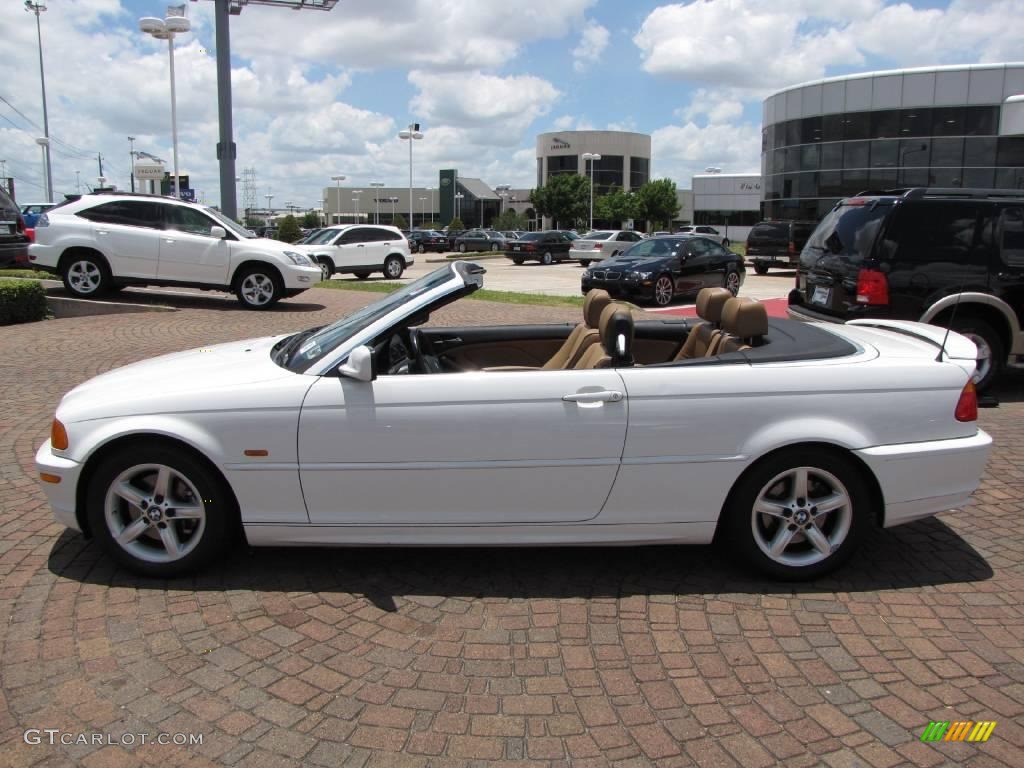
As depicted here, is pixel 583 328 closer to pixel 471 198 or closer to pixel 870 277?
pixel 870 277

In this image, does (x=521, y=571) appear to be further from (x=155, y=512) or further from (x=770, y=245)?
(x=770, y=245)

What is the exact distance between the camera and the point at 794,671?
3.22 meters

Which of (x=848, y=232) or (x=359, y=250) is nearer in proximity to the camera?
(x=848, y=232)

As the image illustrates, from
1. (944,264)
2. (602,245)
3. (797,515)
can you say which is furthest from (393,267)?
(797,515)

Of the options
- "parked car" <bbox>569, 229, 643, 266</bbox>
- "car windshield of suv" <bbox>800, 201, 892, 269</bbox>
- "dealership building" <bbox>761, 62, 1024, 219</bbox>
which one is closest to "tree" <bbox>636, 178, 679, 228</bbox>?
"dealership building" <bbox>761, 62, 1024, 219</bbox>

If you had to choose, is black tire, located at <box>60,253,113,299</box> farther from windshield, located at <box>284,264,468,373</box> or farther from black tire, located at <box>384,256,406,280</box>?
black tire, located at <box>384,256,406,280</box>

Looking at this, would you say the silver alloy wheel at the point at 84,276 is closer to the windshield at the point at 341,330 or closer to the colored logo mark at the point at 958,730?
the windshield at the point at 341,330

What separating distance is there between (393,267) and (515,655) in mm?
22432

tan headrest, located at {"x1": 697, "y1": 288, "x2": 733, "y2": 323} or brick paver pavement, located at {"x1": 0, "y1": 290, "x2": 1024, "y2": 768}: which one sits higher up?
tan headrest, located at {"x1": 697, "y1": 288, "x2": 733, "y2": 323}

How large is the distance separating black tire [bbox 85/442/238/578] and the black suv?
612 cm

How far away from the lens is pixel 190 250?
14.0m

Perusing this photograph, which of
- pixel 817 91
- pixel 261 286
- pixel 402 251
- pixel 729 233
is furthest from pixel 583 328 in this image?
pixel 729 233

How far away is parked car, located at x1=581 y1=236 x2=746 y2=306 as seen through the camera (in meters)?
16.4

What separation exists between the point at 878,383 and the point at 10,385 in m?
7.78
